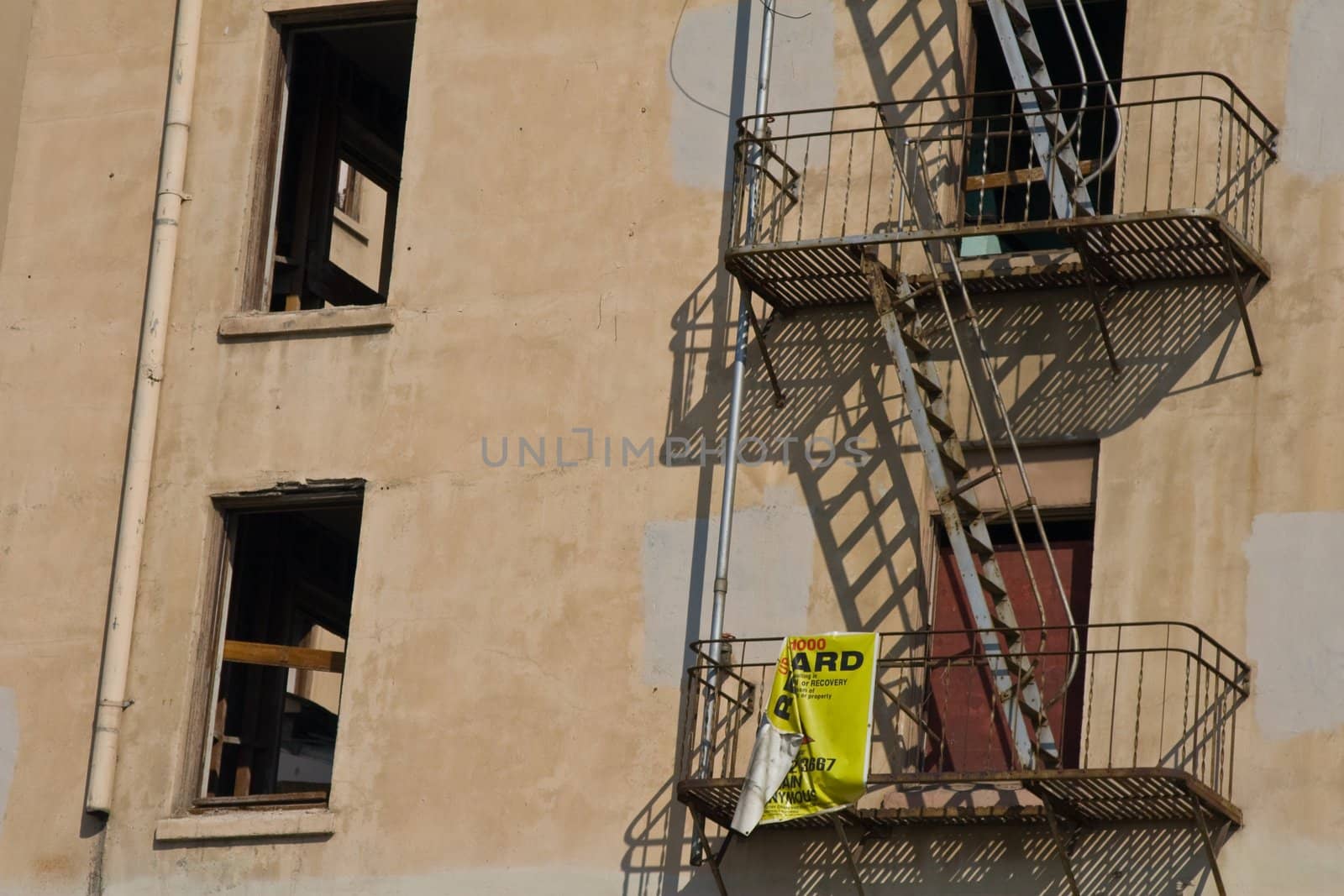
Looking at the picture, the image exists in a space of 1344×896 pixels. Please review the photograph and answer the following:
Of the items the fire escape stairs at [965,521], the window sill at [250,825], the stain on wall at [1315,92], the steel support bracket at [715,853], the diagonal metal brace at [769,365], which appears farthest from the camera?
the window sill at [250,825]

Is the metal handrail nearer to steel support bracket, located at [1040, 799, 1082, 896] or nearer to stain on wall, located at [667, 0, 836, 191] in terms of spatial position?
stain on wall, located at [667, 0, 836, 191]

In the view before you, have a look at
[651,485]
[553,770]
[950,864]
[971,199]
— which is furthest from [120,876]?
[971,199]

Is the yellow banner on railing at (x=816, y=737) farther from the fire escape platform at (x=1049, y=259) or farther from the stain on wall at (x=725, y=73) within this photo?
the stain on wall at (x=725, y=73)

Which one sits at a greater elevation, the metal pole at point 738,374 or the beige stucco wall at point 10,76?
the beige stucco wall at point 10,76

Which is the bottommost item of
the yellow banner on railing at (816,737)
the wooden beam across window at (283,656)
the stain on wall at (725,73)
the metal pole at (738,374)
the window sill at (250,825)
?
the window sill at (250,825)

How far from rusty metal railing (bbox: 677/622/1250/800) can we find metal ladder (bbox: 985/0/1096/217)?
2.89 metres

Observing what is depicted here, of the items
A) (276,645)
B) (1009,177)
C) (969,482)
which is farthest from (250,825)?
(1009,177)

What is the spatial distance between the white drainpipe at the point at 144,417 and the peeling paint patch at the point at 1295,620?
8.07 meters

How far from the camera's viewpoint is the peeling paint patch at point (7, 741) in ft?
68.7

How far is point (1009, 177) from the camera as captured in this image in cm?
1995

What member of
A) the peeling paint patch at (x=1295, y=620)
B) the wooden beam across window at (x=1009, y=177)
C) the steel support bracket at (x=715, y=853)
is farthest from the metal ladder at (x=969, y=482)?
the steel support bracket at (x=715, y=853)

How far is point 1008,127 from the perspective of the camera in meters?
20.1

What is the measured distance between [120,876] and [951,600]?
20.2 ft

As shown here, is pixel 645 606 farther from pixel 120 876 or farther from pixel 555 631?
pixel 120 876
